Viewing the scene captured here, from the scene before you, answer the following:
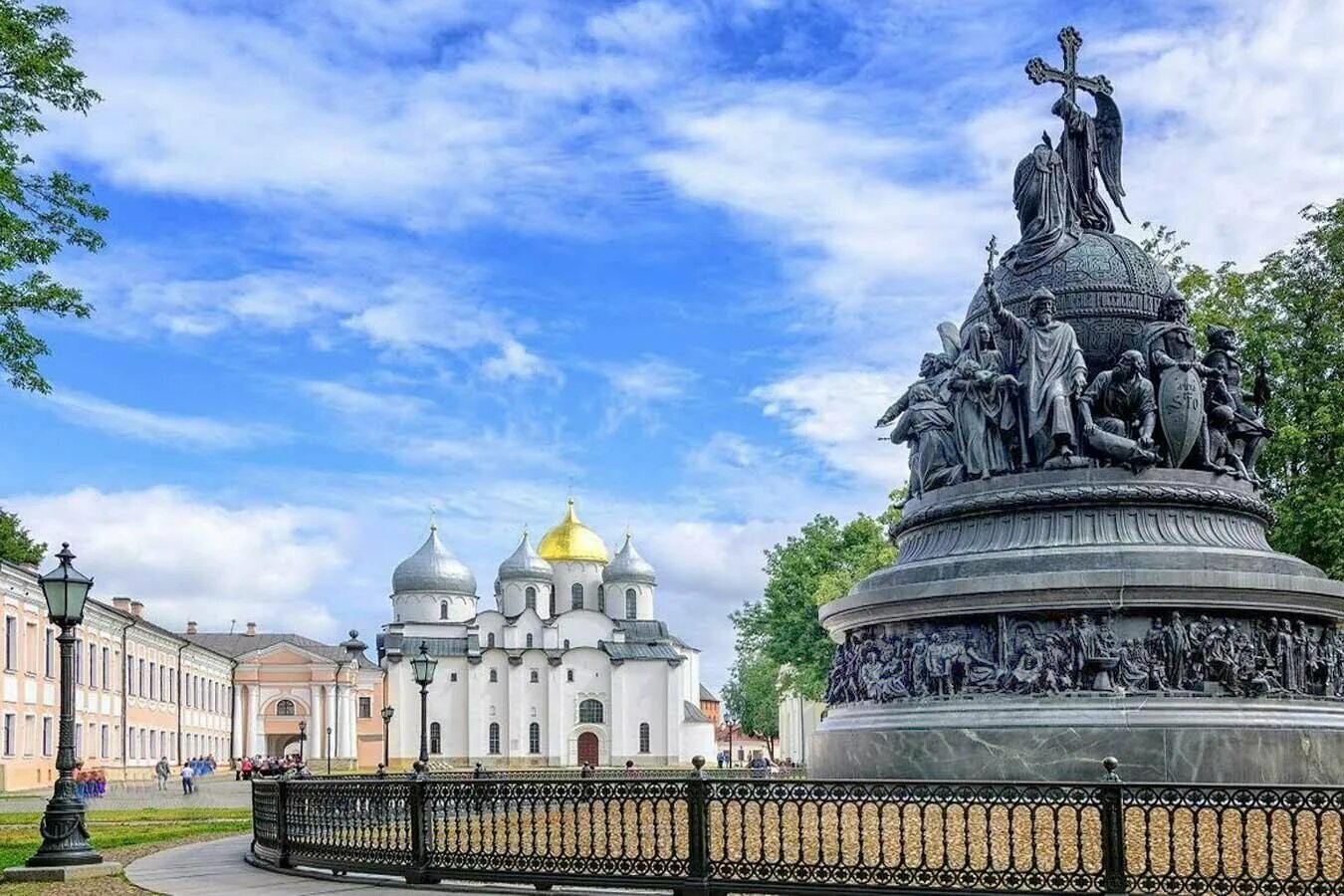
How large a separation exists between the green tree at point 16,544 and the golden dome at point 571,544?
50.7m

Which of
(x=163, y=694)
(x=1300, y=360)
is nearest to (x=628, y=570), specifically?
(x=163, y=694)

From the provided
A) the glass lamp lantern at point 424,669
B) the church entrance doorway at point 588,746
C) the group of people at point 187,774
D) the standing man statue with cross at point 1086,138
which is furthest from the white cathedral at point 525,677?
the standing man statue with cross at point 1086,138

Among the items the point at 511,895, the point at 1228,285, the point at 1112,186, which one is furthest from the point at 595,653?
the point at 511,895

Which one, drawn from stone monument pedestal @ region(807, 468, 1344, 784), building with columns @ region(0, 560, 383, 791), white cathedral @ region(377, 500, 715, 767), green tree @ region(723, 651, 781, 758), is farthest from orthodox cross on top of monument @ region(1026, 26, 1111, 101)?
white cathedral @ region(377, 500, 715, 767)

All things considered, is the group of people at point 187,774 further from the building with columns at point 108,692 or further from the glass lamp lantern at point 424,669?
the glass lamp lantern at point 424,669

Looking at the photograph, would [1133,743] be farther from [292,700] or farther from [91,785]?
[292,700]

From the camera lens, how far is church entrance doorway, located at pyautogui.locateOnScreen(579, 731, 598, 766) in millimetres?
98875

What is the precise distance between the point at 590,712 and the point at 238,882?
86336 millimetres

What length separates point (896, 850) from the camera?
483 inches

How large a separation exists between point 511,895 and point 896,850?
10.5 feet

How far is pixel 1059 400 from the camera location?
19047mm

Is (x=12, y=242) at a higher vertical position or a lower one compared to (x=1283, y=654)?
higher

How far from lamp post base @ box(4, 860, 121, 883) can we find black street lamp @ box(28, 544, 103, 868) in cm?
9

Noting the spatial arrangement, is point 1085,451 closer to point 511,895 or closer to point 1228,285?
point 511,895
